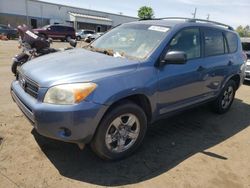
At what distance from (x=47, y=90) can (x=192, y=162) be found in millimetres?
2153

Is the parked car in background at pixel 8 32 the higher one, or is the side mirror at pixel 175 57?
the side mirror at pixel 175 57

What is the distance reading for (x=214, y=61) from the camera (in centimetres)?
526

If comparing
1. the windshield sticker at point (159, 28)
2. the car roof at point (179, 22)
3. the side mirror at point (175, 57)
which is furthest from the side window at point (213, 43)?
the side mirror at point (175, 57)

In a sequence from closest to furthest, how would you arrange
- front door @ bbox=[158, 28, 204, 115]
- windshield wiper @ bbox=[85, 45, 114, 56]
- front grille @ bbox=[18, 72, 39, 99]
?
1. front grille @ bbox=[18, 72, 39, 99]
2. front door @ bbox=[158, 28, 204, 115]
3. windshield wiper @ bbox=[85, 45, 114, 56]

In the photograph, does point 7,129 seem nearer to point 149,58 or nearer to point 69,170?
point 69,170

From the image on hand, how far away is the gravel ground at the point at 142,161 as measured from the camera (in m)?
3.40

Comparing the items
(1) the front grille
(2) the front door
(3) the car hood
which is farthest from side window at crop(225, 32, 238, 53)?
(1) the front grille

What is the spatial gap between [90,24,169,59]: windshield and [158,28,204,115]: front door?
0.27m

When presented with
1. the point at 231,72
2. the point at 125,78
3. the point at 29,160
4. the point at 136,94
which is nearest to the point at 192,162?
the point at 136,94

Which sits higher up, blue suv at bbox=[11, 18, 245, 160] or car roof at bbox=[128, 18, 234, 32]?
car roof at bbox=[128, 18, 234, 32]

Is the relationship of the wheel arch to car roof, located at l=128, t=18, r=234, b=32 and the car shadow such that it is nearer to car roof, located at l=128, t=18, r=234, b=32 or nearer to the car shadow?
the car shadow

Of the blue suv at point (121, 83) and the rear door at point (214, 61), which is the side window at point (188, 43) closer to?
the blue suv at point (121, 83)

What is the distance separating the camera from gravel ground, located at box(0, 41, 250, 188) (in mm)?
3402

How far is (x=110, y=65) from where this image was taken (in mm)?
3709
